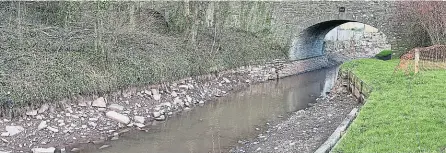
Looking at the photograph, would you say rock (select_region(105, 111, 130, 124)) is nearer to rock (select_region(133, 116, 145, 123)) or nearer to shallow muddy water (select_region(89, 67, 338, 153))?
rock (select_region(133, 116, 145, 123))

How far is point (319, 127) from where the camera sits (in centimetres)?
1083

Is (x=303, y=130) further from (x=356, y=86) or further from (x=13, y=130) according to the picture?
(x=13, y=130)

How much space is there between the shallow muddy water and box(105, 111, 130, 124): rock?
701mm

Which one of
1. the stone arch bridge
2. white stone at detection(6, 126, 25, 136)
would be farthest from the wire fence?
white stone at detection(6, 126, 25, 136)

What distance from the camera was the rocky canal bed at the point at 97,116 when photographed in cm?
938

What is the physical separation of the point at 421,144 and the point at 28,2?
12.1 metres

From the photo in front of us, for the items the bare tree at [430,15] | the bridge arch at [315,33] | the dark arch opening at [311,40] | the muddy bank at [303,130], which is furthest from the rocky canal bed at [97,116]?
the bare tree at [430,15]

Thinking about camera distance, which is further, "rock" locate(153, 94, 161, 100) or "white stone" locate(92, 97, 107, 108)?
"rock" locate(153, 94, 161, 100)

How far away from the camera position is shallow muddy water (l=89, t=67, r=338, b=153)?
32.0 ft

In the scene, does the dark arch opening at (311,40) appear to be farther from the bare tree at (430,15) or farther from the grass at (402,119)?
the grass at (402,119)

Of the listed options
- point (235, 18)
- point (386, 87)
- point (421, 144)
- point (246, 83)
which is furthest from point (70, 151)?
point (235, 18)

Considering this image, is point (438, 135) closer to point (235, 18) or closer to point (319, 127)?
point (319, 127)

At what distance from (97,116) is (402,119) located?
23.2 ft

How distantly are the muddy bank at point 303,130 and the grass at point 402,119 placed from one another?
3.96ft
